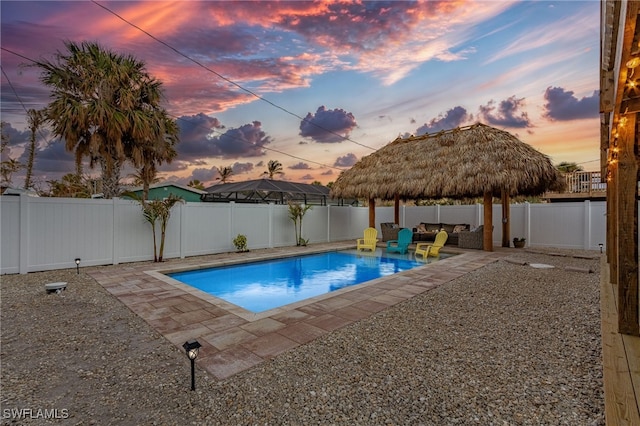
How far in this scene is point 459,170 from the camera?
10.4 meters

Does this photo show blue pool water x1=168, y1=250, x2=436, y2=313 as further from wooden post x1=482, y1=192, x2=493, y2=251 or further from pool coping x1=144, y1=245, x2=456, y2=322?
wooden post x1=482, y1=192, x2=493, y2=251

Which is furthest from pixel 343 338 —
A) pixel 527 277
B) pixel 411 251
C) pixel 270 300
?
pixel 411 251

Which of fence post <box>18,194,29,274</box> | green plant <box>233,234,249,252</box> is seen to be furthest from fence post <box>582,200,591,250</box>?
fence post <box>18,194,29,274</box>

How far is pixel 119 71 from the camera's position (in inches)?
342

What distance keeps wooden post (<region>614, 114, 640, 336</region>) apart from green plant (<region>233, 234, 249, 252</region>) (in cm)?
908

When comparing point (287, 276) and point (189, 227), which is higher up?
point (189, 227)

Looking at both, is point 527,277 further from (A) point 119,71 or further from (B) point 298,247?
(A) point 119,71

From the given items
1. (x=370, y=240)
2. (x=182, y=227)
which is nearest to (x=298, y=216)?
(x=370, y=240)

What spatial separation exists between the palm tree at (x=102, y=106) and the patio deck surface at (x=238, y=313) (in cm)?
388

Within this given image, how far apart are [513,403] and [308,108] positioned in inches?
555

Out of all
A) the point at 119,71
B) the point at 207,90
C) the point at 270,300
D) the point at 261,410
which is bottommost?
the point at 270,300

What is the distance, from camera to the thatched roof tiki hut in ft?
31.5

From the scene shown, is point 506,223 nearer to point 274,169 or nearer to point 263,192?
point 263,192

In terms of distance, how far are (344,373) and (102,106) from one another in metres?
9.52
